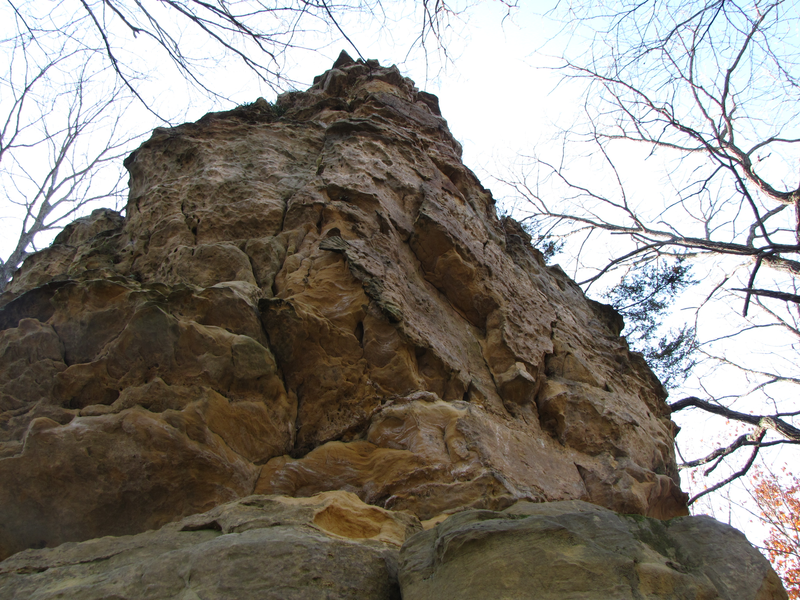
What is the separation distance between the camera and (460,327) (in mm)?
4777

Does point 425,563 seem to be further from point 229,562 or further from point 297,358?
point 297,358

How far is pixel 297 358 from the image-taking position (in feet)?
11.8

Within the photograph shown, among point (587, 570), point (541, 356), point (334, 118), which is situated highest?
point (334, 118)

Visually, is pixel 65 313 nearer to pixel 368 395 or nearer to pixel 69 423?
pixel 69 423

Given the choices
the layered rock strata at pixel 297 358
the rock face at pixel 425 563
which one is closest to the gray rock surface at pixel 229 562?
the rock face at pixel 425 563

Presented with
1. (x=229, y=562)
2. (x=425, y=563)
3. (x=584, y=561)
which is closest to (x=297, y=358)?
(x=229, y=562)

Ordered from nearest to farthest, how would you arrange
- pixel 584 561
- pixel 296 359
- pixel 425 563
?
pixel 584 561 → pixel 425 563 → pixel 296 359

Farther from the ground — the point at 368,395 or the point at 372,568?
the point at 368,395

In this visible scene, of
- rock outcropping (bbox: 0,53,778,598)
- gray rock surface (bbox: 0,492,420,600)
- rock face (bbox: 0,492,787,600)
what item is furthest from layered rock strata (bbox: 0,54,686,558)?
rock face (bbox: 0,492,787,600)

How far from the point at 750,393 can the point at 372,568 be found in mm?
11234

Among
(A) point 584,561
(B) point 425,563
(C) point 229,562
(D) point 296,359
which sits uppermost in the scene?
(D) point 296,359

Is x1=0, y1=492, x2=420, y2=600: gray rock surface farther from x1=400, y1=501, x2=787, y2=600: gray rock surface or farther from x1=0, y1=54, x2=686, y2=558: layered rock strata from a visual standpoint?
x1=0, y1=54, x2=686, y2=558: layered rock strata

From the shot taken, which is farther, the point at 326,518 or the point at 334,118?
the point at 334,118

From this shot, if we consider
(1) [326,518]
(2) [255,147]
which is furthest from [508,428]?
(2) [255,147]
